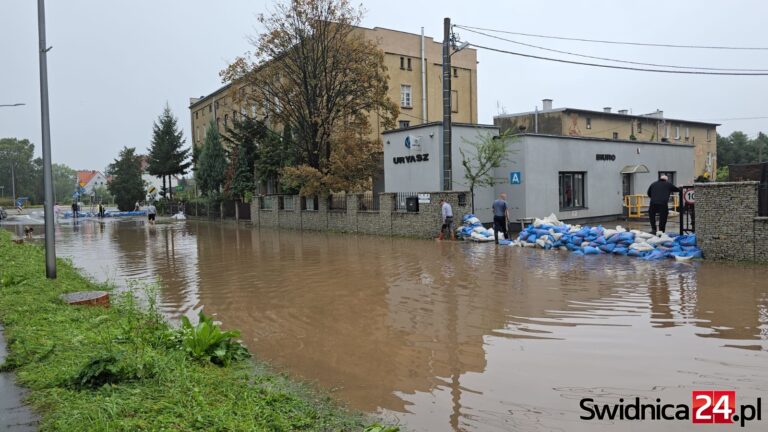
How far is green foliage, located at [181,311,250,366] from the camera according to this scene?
6.04 m

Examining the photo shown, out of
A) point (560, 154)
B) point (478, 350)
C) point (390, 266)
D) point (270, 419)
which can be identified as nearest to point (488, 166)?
point (560, 154)

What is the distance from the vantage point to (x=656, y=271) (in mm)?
12125

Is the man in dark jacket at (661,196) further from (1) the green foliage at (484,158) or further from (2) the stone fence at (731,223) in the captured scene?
(1) the green foliage at (484,158)

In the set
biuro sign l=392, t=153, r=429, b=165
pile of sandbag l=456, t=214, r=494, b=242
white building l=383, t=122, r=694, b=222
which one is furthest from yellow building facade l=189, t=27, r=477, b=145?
pile of sandbag l=456, t=214, r=494, b=242

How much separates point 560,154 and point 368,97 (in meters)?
10.5

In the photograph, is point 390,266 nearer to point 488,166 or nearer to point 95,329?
point 95,329

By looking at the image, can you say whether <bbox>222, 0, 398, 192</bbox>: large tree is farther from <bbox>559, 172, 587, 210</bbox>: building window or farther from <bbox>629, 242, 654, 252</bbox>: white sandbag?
<bbox>629, 242, 654, 252</bbox>: white sandbag

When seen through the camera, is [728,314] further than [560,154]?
No

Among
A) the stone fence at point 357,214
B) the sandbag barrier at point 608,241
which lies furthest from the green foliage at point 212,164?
the sandbag barrier at point 608,241

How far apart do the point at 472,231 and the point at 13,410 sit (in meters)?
17.0

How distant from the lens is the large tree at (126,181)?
6544cm

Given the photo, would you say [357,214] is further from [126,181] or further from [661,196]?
[126,181]

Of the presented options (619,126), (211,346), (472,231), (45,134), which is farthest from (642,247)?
(619,126)

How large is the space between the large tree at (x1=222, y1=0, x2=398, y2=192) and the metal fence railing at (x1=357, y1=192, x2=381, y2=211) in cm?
270
